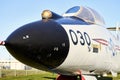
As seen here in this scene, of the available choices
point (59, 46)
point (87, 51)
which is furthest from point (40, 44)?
point (87, 51)

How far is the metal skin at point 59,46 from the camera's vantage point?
21.0 ft

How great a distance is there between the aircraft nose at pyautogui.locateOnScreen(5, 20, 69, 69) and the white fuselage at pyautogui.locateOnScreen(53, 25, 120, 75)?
0.39 m

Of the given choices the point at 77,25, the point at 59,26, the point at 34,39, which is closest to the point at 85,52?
the point at 77,25

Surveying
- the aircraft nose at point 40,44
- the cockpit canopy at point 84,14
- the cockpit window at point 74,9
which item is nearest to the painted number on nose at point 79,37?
the aircraft nose at point 40,44

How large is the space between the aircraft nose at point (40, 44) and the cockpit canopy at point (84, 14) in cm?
262

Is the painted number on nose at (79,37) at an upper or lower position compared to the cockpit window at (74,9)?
lower

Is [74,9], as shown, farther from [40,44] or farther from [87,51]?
[40,44]

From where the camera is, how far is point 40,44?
6398 millimetres

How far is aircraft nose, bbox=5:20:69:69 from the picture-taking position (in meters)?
6.34

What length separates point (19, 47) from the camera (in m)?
6.34

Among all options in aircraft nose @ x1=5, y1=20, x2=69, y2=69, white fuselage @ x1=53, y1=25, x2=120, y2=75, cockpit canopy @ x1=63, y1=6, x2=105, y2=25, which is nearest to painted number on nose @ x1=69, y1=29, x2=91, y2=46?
white fuselage @ x1=53, y1=25, x2=120, y2=75

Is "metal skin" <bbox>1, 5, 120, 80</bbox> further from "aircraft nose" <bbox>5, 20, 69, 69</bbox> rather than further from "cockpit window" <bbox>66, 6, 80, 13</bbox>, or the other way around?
"cockpit window" <bbox>66, 6, 80, 13</bbox>

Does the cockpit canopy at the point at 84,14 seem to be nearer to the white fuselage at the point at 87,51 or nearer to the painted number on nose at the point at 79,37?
the white fuselage at the point at 87,51

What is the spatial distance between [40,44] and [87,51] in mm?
2454
